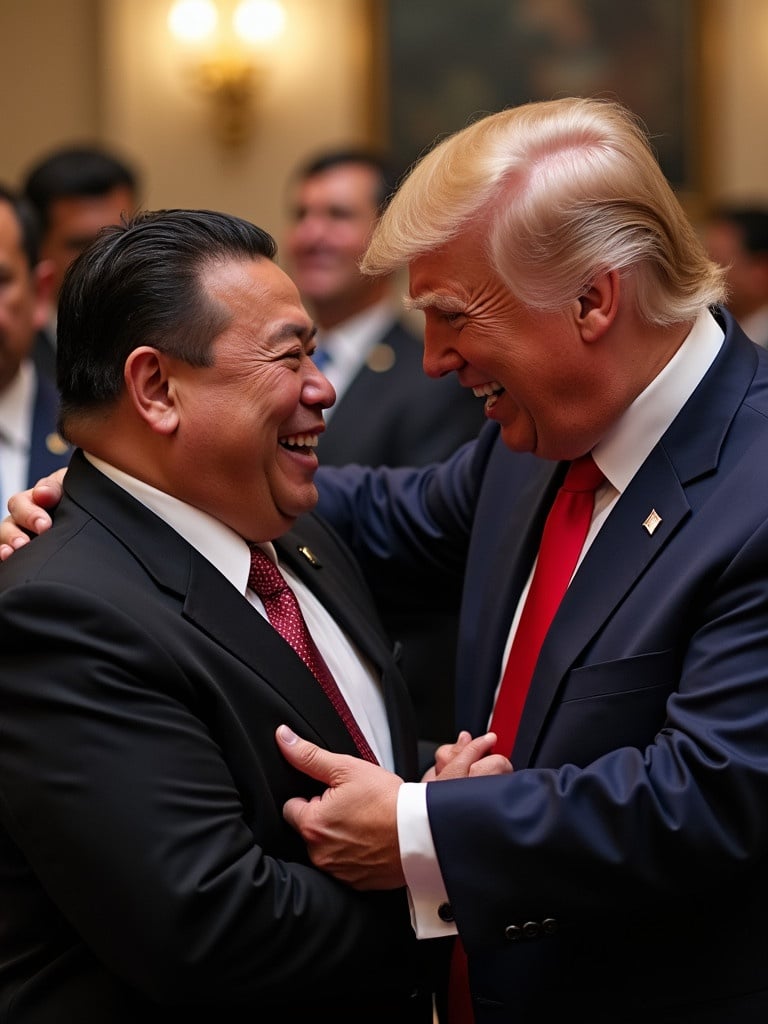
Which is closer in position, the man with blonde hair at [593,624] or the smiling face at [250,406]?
the man with blonde hair at [593,624]

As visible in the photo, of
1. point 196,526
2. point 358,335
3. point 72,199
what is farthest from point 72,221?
point 196,526

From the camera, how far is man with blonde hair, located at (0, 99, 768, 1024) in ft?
6.25

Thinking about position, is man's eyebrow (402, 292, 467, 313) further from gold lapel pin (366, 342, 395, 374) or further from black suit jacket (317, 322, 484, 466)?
gold lapel pin (366, 342, 395, 374)

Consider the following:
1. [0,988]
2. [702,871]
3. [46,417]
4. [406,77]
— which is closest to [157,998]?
[0,988]

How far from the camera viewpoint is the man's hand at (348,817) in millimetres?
1964

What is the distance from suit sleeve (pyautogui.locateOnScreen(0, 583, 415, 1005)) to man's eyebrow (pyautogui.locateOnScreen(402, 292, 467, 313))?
73 centimetres

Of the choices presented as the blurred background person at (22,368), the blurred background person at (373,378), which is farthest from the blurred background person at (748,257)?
the blurred background person at (22,368)

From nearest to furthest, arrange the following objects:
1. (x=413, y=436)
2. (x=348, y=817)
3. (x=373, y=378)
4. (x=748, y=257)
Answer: (x=348, y=817) → (x=413, y=436) → (x=373, y=378) → (x=748, y=257)

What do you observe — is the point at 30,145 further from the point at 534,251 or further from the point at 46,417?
the point at 534,251

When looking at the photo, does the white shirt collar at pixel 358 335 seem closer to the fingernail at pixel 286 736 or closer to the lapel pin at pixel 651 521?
the lapel pin at pixel 651 521

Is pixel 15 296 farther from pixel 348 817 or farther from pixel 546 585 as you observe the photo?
pixel 348 817

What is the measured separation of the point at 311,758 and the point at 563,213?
0.92 m

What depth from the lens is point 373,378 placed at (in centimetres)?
418

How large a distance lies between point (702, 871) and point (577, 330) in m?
0.83
